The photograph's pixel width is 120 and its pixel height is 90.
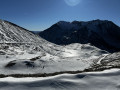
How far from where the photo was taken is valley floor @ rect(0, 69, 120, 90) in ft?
25.6

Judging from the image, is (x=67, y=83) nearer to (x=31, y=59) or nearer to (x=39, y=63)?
(x=39, y=63)

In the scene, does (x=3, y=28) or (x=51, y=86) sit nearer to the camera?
(x=51, y=86)

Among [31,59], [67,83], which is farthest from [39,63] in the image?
[67,83]

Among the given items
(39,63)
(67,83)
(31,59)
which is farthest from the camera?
(31,59)

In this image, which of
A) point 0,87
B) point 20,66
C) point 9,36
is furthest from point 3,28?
point 0,87

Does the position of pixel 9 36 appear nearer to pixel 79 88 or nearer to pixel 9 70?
pixel 9 70

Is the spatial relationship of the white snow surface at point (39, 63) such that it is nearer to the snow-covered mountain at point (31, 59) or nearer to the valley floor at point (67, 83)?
the snow-covered mountain at point (31, 59)

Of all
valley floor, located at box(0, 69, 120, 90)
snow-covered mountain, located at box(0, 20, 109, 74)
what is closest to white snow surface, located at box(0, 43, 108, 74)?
snow-covered mountain, located at box(0, 20, 109, 74)

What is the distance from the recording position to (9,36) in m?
106

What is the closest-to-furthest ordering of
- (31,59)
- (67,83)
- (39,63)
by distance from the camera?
1. (67,83)
2. (39,63)
3. (31,59)

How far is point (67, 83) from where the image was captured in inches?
326

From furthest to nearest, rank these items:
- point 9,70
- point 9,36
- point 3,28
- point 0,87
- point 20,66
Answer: point 3,28 < point 9,36 < point 20,66 < point 9,70 < point 0,87

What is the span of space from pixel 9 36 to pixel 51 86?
4132 inches

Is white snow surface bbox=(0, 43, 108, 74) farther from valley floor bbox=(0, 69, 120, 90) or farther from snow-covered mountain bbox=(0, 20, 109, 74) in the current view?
valley floor bbox=(0, 69, 120, 90)
